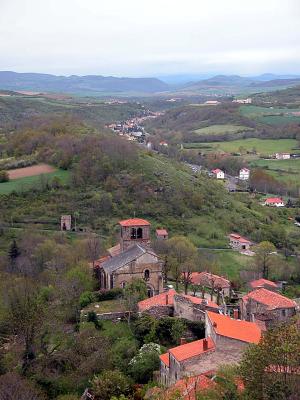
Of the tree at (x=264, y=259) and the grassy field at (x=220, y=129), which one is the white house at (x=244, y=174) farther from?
the tree at (x=264, y=259)

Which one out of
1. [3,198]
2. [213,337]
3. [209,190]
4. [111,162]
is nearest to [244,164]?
[209,190]

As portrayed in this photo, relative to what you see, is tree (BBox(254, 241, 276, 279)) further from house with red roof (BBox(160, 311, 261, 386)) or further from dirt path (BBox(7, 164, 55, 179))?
dirt path (BBox(7, 164, 55, 179))

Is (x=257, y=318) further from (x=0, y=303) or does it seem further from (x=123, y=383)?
(x=0, y=303)

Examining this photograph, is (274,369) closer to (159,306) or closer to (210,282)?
(159,306)

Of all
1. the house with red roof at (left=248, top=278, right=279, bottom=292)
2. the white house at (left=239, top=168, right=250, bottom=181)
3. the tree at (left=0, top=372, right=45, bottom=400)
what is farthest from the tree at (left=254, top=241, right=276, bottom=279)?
the white house at (left=239, top=168, right=250, bottom=181)

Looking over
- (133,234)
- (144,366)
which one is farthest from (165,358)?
(133,234)

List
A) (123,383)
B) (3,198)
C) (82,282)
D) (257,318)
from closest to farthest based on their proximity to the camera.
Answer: (123,383) < (257,318) < (82,282) < (3,198)

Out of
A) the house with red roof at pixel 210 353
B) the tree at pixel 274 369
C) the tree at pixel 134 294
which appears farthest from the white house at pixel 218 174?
the tree at pixel 274 369

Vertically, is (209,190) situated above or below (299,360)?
below
